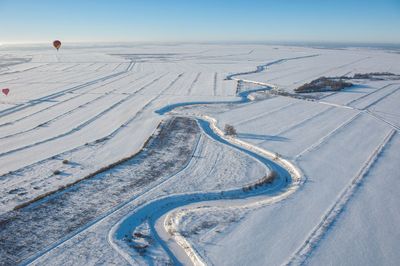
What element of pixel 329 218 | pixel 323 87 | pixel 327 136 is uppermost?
pixel 323 87

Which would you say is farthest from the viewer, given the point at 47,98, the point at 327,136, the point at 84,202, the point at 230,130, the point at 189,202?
the point at 47,98

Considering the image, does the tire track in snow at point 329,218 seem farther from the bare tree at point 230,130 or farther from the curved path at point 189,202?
the bare tree at point 230,130

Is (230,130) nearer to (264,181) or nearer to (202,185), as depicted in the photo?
(264,181)

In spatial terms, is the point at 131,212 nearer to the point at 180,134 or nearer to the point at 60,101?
the point at 180,134

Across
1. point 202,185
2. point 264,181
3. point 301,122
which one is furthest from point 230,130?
point 202,185

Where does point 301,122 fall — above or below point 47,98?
below

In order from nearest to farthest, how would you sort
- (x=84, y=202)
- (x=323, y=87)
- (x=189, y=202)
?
(x=84, y=202) < (x=189, y=202) < (x=323, y=87)

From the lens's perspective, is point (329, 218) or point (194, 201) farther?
point (194, 201)
